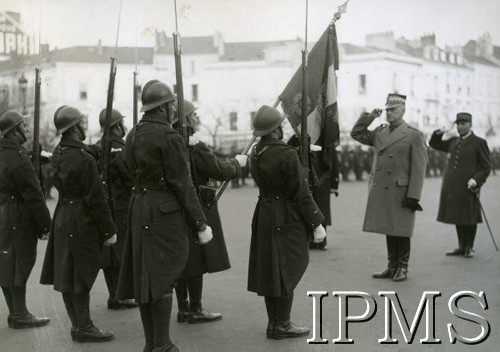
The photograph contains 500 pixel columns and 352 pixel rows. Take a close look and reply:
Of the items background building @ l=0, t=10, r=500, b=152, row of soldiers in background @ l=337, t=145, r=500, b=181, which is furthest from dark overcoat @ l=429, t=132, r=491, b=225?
row of soldiers in background @ l=337, t=145, r=500, b=181

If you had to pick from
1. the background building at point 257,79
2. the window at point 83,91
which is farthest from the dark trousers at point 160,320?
the window at point 83,91

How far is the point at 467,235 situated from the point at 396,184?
230 centimetres

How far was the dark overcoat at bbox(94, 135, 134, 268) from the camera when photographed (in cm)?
653

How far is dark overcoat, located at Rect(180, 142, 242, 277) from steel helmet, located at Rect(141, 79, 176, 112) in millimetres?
840

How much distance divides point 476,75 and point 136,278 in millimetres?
19775

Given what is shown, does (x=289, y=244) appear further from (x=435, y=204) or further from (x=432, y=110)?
(x=432, y=110)

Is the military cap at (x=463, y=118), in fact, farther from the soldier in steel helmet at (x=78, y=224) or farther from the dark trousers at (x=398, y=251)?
the soldier in steel helmet at (x=78, y=224)

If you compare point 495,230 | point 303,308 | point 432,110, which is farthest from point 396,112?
point 432,110

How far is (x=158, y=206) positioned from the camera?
187 inches

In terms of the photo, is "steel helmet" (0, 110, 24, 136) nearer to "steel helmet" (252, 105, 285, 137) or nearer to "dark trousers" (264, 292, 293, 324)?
"steel helmet" (252, 105, 285, 137)

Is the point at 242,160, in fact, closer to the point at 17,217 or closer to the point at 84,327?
the point at 84,327

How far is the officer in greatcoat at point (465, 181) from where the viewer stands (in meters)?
9.59

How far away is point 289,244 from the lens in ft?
18.1

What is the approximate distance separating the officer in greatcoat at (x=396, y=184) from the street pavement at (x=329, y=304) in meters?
0.41
